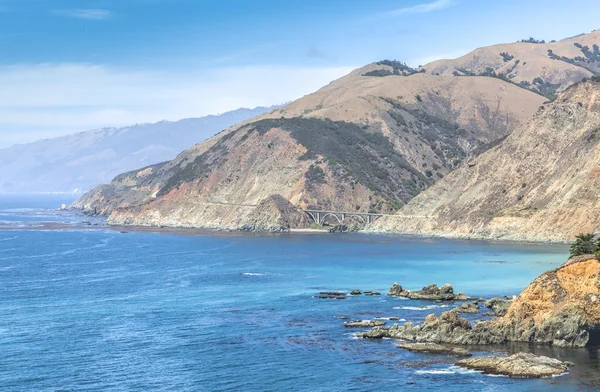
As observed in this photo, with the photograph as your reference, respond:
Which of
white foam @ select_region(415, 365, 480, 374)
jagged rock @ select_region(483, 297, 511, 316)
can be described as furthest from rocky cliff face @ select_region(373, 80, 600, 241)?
white foam @ select_region(415, 365, 480, 374)

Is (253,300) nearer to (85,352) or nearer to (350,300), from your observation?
(350,300)

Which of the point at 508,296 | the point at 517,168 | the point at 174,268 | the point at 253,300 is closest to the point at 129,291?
the point at 253,300

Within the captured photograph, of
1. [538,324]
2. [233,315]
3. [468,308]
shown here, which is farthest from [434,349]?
[233,315]

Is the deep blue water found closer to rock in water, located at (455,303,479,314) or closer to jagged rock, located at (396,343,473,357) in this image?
jagged rock, located at (396,343,473,357)

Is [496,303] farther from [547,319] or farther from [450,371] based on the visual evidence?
[450,371]

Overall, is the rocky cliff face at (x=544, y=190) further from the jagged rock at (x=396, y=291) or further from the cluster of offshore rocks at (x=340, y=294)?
the cluster of offshore rocks at (x=340, y=294)

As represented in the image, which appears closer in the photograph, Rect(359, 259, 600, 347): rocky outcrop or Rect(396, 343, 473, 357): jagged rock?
Rect(396, 343, 473, 357): jagged rock

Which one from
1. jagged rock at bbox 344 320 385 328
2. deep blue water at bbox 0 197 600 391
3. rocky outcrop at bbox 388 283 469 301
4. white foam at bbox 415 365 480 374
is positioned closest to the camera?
white foam at bbox 415 365 480 374
